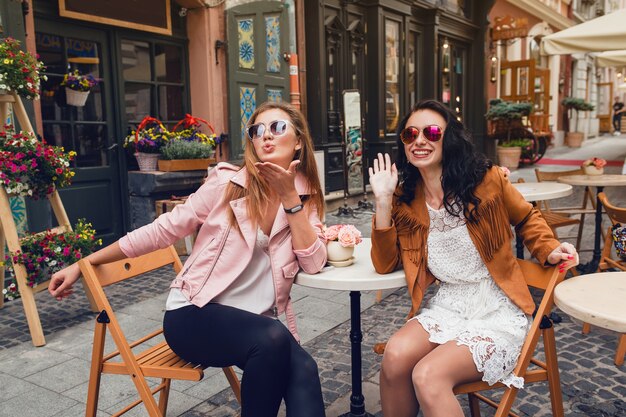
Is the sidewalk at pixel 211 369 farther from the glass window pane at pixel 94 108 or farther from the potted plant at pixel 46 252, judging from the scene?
the glass window pane at pixel 94 108

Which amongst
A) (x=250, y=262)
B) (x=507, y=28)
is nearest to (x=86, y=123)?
(x=250, y=262)

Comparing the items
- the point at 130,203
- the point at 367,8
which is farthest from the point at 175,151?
the point at 367,8

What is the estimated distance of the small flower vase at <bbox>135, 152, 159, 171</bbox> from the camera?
608 centimetres

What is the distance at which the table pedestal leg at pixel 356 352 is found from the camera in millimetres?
2533

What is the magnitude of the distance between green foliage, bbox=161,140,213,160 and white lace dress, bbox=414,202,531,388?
13.7 feet

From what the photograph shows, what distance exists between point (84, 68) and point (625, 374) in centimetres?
535

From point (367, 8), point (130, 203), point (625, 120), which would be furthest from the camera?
Result: point (625, 120)

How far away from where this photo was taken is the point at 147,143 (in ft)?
19.7

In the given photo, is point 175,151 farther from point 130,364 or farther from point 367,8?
point 367,8

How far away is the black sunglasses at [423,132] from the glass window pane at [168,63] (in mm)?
4849

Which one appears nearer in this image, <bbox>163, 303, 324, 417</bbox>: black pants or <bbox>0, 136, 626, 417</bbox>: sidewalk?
<bbox>163, 303, 324, 417</bbox>: black pants

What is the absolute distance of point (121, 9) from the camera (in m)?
5.90

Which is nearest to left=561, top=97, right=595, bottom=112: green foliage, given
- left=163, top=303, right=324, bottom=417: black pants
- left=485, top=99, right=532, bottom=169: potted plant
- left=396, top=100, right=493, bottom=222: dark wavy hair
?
left=485, top=99, right=532, bottom=169: potted plant

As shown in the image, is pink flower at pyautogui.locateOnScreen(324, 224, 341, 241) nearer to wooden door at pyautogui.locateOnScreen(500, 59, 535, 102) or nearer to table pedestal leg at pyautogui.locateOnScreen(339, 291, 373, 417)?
table pedestal leg at pyautogui.locateOnScreen(339, 291, 373, 417)
